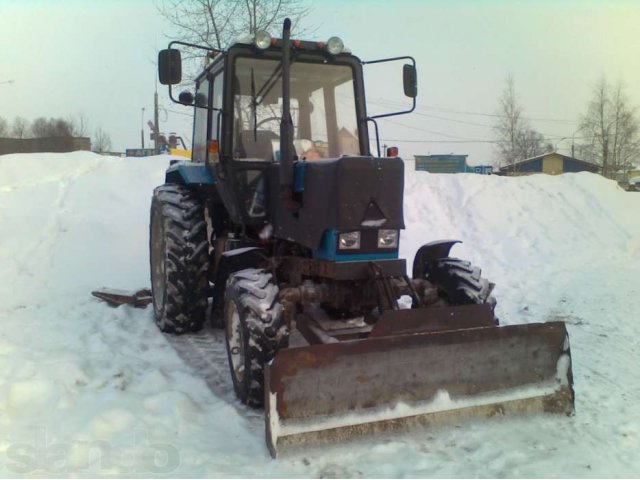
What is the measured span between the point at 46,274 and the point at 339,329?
5578mm

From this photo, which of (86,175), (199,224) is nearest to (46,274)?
(199,224)

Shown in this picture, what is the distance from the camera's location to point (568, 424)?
3.71 m

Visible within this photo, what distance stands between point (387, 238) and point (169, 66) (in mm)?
2254

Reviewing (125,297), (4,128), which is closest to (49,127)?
(4,128)

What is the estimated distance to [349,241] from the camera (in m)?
4.03

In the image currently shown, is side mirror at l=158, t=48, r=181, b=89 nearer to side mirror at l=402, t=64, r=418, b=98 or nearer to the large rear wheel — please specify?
the large rear wheel

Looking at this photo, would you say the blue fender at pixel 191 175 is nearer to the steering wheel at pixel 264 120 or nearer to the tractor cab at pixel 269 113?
the tractor cab at pixel 269 113

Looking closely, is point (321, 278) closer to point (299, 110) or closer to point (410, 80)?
point (299, 110)

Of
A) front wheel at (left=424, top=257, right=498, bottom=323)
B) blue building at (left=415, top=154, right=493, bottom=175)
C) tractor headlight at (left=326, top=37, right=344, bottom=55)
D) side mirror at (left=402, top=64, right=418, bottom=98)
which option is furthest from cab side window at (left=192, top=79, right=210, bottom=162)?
blue building at (left=415, top=154, right=493, bottom=175)

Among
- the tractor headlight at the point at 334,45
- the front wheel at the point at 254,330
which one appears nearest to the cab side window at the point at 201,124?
the tractor headlight at the point at 334,45

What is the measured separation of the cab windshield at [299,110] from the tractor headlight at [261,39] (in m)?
0.22

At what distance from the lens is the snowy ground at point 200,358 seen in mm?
3199

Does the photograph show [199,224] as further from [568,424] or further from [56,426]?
[568,424]

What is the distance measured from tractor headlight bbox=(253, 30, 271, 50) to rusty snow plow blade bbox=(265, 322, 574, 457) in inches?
103
